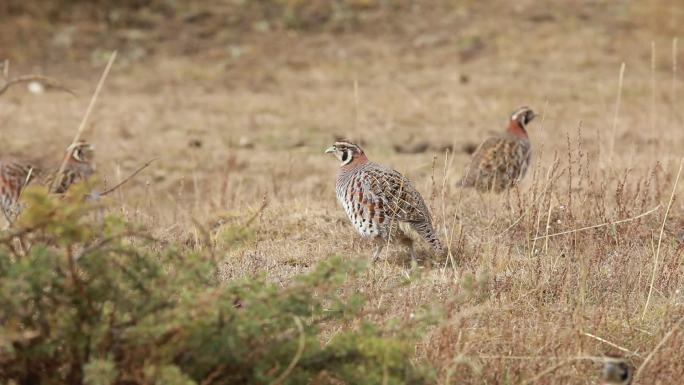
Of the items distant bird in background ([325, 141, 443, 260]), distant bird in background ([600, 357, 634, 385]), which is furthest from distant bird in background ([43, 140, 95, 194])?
distant bird in background ([600, 357, 634, 385])

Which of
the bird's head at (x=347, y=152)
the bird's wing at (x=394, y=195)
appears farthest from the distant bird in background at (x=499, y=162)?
the bird's wing at (x=394, y=195)

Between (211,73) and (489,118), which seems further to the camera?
(211,73)

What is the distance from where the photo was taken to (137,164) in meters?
12.8

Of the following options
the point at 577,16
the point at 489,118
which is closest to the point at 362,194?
the point at 489,118

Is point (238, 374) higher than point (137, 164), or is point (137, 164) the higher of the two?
point (238, 374)

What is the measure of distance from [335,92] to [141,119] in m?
3.67

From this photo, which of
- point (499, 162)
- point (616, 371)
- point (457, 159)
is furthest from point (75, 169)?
point (616, 371)

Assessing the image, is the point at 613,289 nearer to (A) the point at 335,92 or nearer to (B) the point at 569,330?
(B) the point at 569,330

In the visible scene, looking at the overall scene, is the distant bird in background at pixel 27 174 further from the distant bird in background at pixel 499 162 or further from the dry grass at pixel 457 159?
the distant bird in background at pixel 499 162

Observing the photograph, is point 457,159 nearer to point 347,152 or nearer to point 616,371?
point 347,152

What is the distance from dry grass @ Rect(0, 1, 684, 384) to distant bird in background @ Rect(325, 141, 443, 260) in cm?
19

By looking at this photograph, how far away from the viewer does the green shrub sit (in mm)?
4031

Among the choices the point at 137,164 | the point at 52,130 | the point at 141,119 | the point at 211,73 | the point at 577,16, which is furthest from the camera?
the point at 577,16

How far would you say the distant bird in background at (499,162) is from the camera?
9859mm
